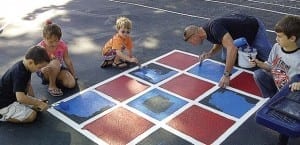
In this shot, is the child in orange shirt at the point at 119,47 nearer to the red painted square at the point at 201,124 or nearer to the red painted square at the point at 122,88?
the red painted square at the point at 122,88

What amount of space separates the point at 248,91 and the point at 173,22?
2772 millimetres

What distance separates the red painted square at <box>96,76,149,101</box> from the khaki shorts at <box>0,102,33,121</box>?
2.99ft

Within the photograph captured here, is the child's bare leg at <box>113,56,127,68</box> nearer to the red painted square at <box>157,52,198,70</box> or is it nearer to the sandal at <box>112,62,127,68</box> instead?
the sandal at <box>112,62,127,68</box>

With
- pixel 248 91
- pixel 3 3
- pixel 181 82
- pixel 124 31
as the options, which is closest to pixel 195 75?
pixel 181 82

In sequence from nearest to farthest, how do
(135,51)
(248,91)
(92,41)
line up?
(248,91) → (135,51) → (92,41)

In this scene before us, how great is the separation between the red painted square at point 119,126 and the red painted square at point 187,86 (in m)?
0.66

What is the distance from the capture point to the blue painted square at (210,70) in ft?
13.6

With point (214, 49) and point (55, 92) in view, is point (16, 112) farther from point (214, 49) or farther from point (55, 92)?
point (214, 49)

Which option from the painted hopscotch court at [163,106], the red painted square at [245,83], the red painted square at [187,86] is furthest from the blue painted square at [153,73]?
the red painted square at [245,83]

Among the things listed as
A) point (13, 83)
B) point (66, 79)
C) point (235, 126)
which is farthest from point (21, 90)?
point (235, 126)

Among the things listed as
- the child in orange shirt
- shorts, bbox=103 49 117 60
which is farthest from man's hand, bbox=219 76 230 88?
shorts, bbox=103 49 117 60

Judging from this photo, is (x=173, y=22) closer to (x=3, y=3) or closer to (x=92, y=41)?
(x=92, y=41)

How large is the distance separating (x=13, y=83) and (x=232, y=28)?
2.41 m

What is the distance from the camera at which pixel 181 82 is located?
13.1 feet
